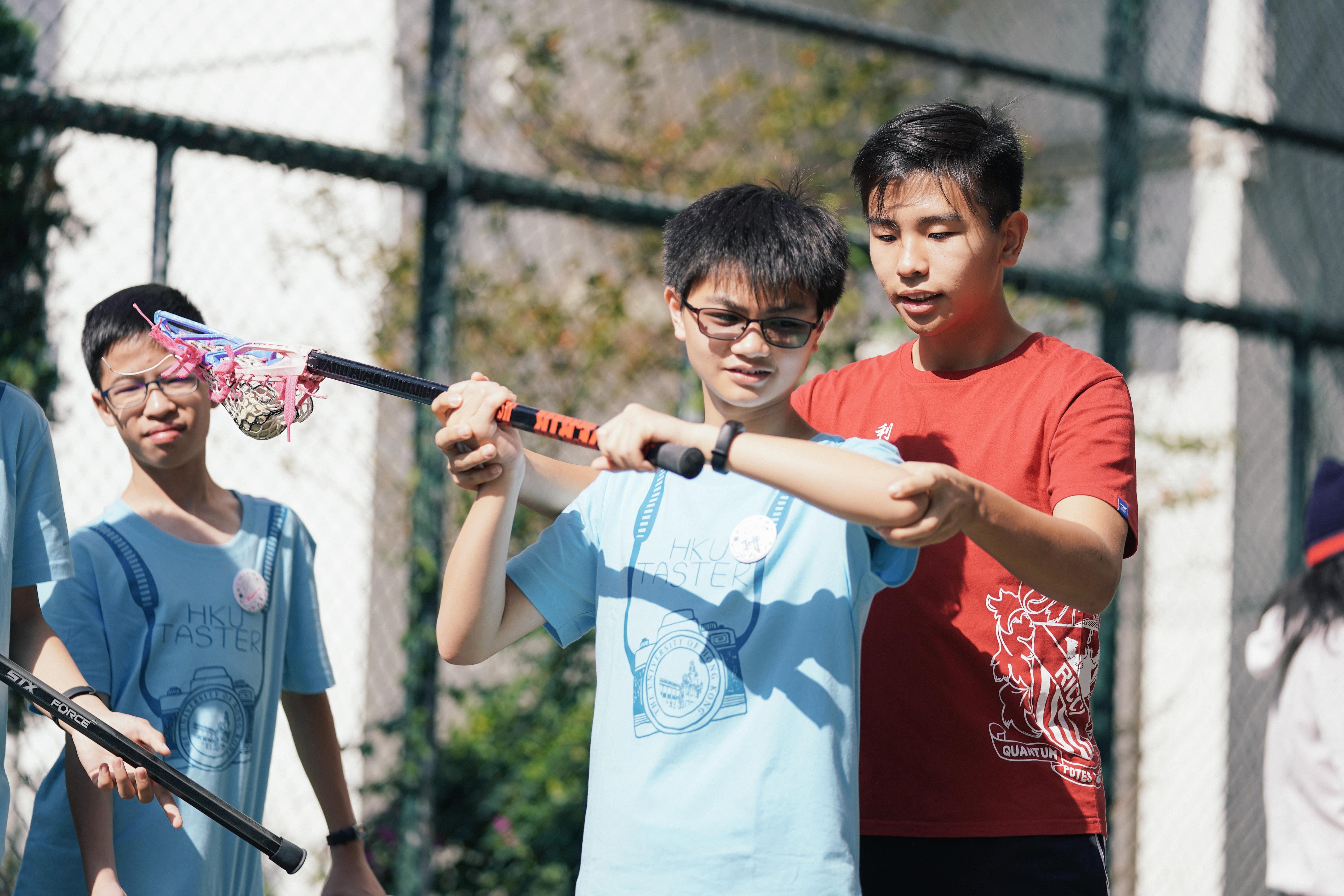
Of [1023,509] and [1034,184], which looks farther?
[1034,184]

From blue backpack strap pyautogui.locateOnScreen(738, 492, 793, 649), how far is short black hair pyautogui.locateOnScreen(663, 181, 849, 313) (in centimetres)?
26

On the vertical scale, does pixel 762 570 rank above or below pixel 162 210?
below

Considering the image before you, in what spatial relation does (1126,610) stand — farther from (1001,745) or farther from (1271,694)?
(1001,745)

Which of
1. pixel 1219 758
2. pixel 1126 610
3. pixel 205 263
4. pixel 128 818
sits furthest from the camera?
pixel 1126 610

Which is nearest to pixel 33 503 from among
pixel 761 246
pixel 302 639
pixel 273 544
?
pixel 273 544

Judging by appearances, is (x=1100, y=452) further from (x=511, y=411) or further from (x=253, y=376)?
(x=253, y=376)

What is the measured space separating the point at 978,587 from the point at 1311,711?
6.56 feet

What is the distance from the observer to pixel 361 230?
4.37 meters

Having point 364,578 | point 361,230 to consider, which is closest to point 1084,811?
point 364,578

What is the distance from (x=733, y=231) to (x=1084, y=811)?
3.00ft

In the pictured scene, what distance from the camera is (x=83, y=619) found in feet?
6.70

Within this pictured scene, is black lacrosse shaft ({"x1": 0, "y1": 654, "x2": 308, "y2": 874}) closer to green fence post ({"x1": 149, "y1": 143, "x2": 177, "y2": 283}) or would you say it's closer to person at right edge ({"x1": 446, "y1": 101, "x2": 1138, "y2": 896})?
person at right edge ({"x1": 446, "y1": 101, "x2": 1138, "y2": 896})

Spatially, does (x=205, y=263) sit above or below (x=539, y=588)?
above

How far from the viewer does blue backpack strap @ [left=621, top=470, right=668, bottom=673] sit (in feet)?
5.58
